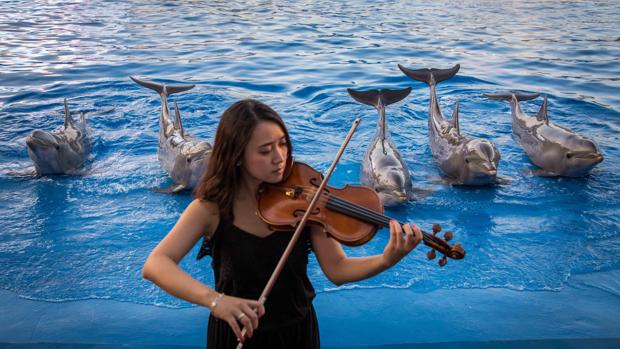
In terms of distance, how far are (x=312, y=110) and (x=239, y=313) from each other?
304 inches

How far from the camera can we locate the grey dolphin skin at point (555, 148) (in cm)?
651

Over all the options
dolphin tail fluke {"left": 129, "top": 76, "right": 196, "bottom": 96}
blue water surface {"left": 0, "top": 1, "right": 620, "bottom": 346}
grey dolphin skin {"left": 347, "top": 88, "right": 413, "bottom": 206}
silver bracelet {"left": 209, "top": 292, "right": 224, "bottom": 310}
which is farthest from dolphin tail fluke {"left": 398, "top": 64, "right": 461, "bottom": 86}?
silver bracelet {"left": 209, "top": 292, "right": 224, "bottom": 310}

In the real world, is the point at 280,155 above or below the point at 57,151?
above

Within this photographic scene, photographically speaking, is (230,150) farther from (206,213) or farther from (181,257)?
(181,257)

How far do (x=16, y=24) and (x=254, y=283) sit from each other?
1753 cm

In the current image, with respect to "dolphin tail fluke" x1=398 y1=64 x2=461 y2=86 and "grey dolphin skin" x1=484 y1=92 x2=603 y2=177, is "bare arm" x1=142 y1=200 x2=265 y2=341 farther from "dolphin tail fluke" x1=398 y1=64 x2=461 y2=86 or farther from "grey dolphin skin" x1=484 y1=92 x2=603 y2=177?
"dolphin tail fluke" x1=398 y1=64 x2=461 y2=86

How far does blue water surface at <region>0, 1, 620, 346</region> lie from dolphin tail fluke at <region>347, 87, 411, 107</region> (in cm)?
74

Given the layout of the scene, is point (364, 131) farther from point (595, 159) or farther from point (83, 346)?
point (83, 346)

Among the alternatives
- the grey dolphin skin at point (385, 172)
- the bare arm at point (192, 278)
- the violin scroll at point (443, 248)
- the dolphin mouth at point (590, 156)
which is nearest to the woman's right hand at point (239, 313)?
the bare arm at point (192, 278)

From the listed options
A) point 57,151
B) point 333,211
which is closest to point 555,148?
point 333,211

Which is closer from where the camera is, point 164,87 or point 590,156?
point 590,156

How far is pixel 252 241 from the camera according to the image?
8.43 ft

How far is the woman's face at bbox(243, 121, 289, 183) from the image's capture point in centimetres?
252

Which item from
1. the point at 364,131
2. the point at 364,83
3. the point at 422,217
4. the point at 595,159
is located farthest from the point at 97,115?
the point at 595,159
